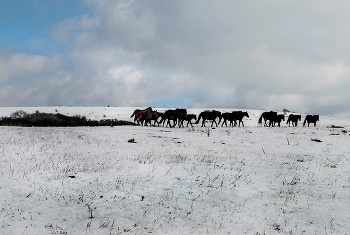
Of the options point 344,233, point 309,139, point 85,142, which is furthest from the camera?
point 309,139

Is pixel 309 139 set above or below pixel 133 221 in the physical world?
above

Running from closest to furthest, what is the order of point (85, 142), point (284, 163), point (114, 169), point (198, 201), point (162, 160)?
point (198, 201), point (114, 169), point (162, 160), point (284, 163), point (85, 142)

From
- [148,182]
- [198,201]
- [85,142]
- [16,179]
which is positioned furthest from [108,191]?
[85,142]

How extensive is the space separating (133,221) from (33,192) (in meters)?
2.88

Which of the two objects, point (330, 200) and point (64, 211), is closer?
point (64, 211)

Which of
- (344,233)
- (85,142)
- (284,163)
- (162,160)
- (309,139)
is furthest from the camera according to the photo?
(309,139)

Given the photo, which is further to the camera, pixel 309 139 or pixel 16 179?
pixel 309 139

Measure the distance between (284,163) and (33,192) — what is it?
9.21m

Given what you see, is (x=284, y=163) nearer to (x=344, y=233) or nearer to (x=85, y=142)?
(x=344, y=233)

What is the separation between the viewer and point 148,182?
683 cm

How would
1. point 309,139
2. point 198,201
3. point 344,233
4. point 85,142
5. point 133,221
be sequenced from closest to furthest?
1. point 344,233
2. point 133,221
3. point 198,201
4. point 85,142
5. point 309,139

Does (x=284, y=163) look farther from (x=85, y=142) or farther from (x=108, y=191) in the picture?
(x=85, y=142)

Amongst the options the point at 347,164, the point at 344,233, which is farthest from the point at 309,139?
the point at 344,233

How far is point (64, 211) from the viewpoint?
5.06 m
